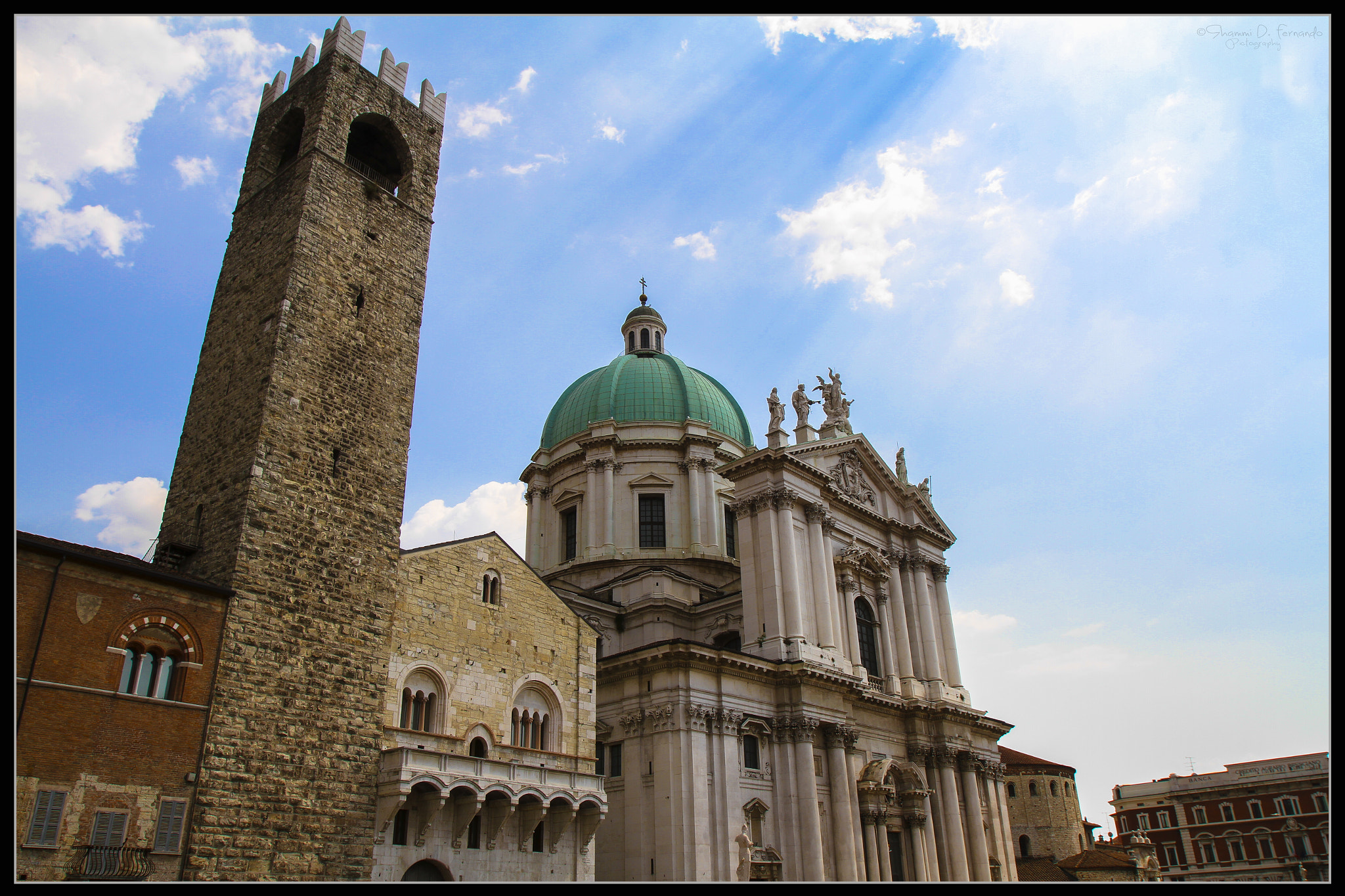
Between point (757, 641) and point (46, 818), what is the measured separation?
2534cm

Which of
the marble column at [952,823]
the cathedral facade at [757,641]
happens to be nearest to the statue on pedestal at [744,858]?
the cathedral facade at [757,641]

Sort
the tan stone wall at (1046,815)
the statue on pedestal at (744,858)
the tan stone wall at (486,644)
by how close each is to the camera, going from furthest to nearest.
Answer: the tan stone wall at (1046,815) < the statue on pedestal at (744,858) < the tan stone wall at (486,644)

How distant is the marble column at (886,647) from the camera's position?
41.7 metres

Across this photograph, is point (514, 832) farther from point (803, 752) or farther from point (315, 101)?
point (315, 101)

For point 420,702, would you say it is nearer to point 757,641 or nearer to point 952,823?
point 757,641

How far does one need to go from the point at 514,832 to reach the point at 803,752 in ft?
47.2

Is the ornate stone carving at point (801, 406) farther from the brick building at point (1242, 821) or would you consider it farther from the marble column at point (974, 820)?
the brick building at point (1242, 821)

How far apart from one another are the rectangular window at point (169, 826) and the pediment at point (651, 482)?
32.1 m

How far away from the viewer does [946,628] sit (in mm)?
46062

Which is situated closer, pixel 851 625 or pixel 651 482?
pixel 851 625

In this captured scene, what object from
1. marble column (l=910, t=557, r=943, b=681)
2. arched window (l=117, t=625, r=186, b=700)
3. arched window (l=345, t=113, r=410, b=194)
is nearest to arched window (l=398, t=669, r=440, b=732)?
arched window (l=117, t=625, r=186, b=700)

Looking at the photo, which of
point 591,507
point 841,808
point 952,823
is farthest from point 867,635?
point 591,507

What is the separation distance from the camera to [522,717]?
85.3 feet
